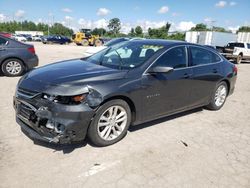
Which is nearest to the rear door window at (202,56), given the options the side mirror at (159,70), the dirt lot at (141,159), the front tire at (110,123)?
the side mirror at (159,70)

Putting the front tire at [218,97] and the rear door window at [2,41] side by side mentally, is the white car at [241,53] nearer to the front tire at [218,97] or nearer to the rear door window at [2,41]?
the front tire at [218,97]

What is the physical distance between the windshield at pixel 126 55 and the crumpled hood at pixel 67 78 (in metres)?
0.29

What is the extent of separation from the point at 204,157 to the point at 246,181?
65cm

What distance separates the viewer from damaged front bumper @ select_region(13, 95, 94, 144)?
124 inches

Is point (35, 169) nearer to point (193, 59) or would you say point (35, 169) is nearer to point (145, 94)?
point (145, 94)

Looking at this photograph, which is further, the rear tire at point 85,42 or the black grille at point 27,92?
the rear tire at point 85,42

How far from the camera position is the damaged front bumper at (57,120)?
3.15m

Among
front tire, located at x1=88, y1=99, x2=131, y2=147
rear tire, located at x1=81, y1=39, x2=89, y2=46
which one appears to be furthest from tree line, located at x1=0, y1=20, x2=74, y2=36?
front tire, located at x1=88, y1=99, x2=131, y2=147

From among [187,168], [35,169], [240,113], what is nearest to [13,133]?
[35,169]

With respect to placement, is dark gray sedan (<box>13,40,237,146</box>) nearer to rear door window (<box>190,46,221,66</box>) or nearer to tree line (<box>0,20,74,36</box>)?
rear door window (<box>190,46,221,66</box>)

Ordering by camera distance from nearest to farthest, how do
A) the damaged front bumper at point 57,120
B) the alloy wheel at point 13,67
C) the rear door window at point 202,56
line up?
the damaged front bumper at point 57,120, the rear door window at point 202,56, the alloy wheel at point 13,67

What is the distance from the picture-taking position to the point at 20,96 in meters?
3.55

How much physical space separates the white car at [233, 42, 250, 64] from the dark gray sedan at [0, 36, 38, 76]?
1542 cm

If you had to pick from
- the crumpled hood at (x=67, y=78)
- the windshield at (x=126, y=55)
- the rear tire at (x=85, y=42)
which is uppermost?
the rear tire at (x=85, y=42)
